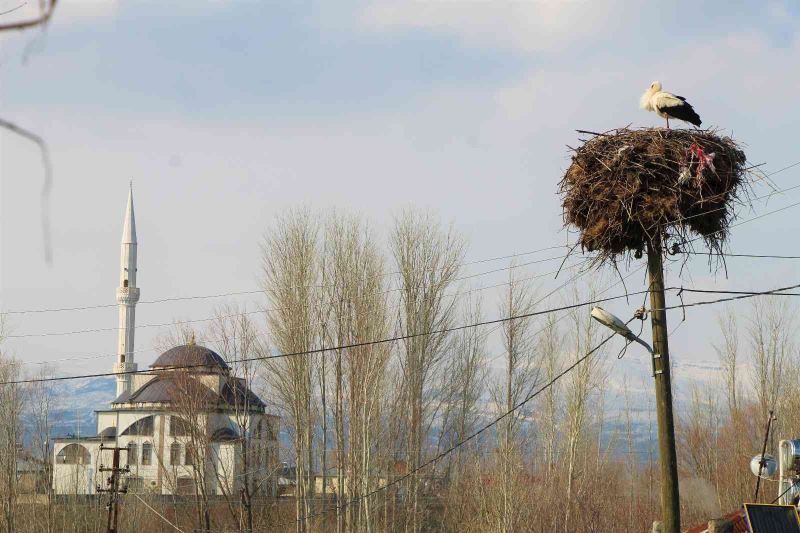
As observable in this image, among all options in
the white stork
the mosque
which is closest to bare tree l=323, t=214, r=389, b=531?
the mosque

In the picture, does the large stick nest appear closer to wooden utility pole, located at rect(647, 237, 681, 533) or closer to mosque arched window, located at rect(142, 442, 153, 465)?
wooden utility pole, located at rect(647, 237, 681, 533)

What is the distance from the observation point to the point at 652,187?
9977 mm

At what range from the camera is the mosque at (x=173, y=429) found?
39500 mm

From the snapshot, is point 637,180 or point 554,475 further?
point 554,475

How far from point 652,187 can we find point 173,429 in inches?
1701

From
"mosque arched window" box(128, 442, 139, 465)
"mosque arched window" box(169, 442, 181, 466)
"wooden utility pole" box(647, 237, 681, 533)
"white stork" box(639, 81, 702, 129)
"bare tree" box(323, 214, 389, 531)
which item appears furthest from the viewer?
"mosque arched window" box(128, 442, 139, 465)

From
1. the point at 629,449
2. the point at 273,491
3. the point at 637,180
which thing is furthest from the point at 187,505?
the point at 637,180

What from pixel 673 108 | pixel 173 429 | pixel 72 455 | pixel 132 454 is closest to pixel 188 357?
pixel 173 429

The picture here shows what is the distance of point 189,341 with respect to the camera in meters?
50.0

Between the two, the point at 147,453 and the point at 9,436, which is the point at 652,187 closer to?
the point at 9,436

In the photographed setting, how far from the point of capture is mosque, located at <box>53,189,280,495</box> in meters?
39.5

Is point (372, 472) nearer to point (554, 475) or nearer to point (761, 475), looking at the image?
point (554, 475)

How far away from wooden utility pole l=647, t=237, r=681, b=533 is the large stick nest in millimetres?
346

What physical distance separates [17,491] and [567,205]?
36.1 m
